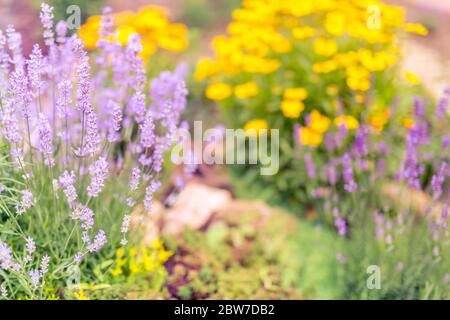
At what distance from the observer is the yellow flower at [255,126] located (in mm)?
4285

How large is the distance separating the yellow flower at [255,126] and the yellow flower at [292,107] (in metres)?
0.20

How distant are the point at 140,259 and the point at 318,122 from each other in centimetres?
157

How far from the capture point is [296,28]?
174 inches

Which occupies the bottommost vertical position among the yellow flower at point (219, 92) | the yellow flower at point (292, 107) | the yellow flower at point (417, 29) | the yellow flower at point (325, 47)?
the yellow flower at point (292, 107)

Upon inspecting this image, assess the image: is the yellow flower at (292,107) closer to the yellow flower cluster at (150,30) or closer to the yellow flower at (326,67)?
the yellow flower at (326,67)

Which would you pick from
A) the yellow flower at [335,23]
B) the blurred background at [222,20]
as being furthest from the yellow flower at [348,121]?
the blurred background at [222,20]

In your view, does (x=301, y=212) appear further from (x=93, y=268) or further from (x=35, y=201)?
(x=35, y=201)

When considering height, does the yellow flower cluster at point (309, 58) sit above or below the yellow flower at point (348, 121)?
above

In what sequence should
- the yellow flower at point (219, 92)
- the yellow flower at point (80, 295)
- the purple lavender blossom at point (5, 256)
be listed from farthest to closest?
the yellow flower at point (219, 92) < the yellow flower at point (80, 295) < the purple lavender blossom at point (5, 256)

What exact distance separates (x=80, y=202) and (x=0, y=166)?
1.17 ft

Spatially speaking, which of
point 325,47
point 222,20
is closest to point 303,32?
point 325,47

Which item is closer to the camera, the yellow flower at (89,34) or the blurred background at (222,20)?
the yellow flower at (89,34)

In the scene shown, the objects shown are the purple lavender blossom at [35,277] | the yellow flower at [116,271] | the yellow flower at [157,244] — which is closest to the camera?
the purple lavender blossom at [35,277]

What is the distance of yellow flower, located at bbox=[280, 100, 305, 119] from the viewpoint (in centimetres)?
405
